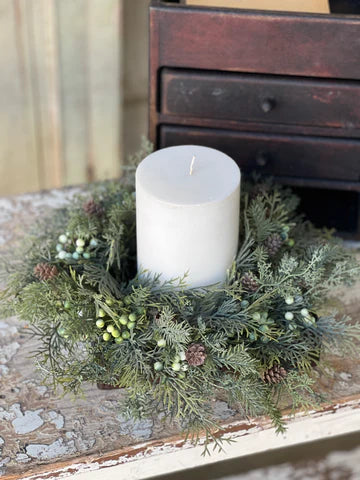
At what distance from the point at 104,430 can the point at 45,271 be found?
0.49ft

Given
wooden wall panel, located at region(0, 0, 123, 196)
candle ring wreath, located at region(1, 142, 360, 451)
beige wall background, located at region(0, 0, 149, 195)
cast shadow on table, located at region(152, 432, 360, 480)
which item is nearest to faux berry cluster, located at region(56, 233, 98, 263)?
candle ring wreath, located at region(1, 142, 360, 451)

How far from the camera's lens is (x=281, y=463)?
819 millimetres

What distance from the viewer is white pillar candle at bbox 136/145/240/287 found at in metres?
0.52

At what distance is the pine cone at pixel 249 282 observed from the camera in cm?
55

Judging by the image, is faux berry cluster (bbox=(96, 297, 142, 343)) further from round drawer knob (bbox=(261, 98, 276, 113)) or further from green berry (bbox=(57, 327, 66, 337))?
round drawer knob (bbox=(261, 98, 276, 113))

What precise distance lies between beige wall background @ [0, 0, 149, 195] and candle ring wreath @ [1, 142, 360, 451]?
0.66 m

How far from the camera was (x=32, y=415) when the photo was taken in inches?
22.3

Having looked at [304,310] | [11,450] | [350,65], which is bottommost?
[11,450]

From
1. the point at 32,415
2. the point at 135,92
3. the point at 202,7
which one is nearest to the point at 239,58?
the point at 202,7

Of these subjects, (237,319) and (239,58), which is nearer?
(237,319)

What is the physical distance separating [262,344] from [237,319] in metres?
0.03

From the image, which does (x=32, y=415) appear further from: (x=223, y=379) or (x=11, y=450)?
(x=223, y=379)

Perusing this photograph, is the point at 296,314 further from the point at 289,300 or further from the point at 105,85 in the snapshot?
the point at 105,85

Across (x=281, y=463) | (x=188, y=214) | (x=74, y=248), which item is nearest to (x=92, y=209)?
(x=74, y=248)
